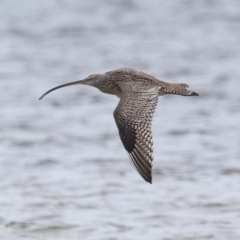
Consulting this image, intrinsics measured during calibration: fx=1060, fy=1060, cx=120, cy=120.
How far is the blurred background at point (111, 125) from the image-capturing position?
1195 cm

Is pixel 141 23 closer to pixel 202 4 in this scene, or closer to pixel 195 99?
pixel 202 4

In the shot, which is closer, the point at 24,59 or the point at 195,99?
the point at 195,99

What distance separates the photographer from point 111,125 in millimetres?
16312

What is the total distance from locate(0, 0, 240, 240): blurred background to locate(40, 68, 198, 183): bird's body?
3.50 metres

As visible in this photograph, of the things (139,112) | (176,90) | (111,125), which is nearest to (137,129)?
(139,112)

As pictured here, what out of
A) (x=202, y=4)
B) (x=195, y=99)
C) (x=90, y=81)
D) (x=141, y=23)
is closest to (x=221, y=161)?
(x=195, y=99)

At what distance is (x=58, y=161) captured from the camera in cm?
1431

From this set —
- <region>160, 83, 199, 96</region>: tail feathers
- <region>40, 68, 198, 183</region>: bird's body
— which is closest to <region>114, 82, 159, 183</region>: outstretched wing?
<region>40, 68, 198, 183</region>: bird's body

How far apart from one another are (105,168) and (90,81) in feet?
17.4

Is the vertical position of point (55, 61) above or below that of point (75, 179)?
above

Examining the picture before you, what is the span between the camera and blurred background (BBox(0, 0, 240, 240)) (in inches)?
471

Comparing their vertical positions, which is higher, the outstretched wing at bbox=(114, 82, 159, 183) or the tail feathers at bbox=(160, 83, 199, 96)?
the tail feathers at bbox=(160, 83, 199, 96)

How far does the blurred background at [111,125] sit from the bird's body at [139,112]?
3501 mm

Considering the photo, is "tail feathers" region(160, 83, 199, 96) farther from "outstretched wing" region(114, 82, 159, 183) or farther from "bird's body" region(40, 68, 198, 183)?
"outstretched wing" region(114, 82, 159, 183)
